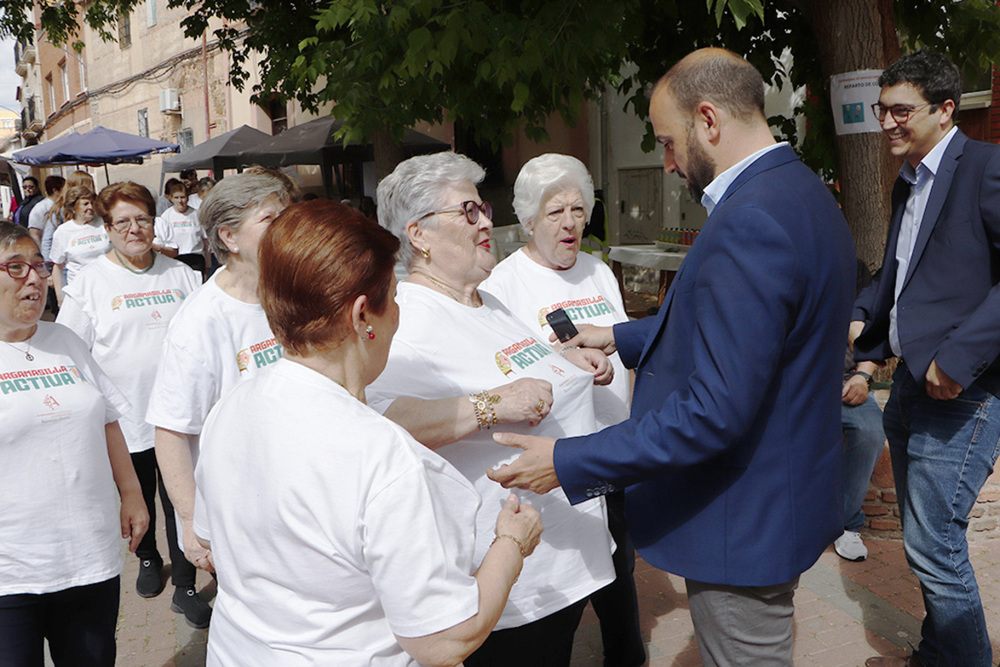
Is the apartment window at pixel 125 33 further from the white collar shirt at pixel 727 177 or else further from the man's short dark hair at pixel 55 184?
the white collar shirt at pixel 727 177

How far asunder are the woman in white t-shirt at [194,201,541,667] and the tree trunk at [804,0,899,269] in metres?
4.55

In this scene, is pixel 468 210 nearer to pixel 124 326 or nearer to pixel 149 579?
pixel 124 326

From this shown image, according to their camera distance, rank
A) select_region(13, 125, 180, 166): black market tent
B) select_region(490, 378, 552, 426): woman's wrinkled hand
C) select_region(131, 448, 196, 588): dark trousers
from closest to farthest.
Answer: select_region(490, 378, 552, 426): woman's wrinkled hand, select_region(131, 448, 196, 588): dark trousers, select_region(13, 125, 180, 166): black market tent

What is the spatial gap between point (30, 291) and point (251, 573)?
1.50 metres

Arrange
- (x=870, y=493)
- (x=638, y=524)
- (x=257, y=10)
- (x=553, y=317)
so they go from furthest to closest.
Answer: (x=257, y=10)
(x=870, y=493)
(x=553, y=317)
(x=638, y=524)

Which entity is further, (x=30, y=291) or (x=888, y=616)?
(x=888, y=616)

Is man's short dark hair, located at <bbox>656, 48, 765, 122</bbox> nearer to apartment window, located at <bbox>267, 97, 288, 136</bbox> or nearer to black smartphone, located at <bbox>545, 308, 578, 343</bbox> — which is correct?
black smartphone, located at <bbox>545, 308, 578, 343</bbox>

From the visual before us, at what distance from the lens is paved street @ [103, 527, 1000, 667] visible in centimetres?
348

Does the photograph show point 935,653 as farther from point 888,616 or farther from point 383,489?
point 383,489

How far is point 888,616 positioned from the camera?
12.2 feet

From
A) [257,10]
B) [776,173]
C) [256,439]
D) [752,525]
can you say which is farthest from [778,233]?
[257,10]

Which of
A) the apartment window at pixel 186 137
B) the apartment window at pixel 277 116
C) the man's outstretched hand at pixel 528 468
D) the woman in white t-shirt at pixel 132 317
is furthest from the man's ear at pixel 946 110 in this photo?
the apartment window at pixel 186 137

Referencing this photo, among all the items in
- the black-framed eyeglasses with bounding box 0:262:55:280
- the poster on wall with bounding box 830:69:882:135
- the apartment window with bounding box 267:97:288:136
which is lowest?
the black-framed eyeglasses with bounding box 0:262:55:280

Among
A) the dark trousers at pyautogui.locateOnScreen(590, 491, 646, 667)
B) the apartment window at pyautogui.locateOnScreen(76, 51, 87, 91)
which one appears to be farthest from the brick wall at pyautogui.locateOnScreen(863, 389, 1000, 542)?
the apartment window at pyautogui.locateOnScreen(76, 51, 87, 91)
